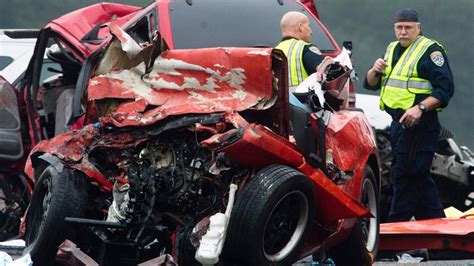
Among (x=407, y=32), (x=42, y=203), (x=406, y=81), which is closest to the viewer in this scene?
(x=42, y=203)

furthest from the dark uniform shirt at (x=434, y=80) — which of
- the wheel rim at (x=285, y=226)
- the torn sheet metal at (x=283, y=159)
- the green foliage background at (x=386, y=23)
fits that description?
the green foliage background at (x=386, y=23)

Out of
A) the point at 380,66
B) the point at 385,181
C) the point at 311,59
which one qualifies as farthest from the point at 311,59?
the point at 385,181

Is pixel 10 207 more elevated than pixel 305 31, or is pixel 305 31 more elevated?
pixel 305 31

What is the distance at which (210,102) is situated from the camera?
25.3 feet

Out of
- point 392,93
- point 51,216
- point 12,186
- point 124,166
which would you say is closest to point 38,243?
point 51,216

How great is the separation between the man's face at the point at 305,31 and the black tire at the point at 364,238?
1253 millimetres

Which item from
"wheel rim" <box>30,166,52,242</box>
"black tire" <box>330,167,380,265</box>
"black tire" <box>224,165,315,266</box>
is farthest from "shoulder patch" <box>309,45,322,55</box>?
"wheel rim" <box>30,166,52,242</box>

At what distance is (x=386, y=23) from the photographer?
19.5 metres

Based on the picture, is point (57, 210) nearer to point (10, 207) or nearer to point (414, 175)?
point (10, 207)

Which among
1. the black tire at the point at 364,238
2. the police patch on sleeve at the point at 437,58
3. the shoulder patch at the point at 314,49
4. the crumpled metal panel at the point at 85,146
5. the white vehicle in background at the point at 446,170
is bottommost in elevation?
the white vehicle in background at the point at 446,170

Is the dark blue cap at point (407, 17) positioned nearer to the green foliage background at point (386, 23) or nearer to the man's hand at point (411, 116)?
the man's hand at point (411, 116)

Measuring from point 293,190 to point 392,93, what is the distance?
4070 millimetres

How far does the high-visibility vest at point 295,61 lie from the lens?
29.7 ft

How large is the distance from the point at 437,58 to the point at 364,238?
288cm
